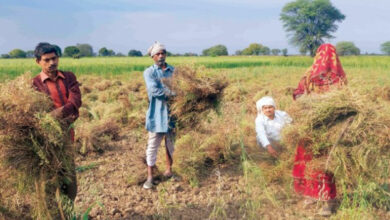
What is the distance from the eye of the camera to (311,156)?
3156mm

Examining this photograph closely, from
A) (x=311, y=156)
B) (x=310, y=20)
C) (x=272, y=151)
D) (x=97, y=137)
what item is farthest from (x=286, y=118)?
(x=310, y=20)

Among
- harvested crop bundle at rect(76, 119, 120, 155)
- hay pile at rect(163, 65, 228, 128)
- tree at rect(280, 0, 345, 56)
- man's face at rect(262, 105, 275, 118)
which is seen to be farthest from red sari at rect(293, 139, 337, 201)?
tree at rect(280, 0, 345, 56)

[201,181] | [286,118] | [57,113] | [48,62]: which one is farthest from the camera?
[201,181]

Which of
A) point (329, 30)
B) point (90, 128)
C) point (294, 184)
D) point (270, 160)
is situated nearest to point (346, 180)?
point (294, 184)

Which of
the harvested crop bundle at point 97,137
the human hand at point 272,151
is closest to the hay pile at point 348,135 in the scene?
the human hand at point 272,151

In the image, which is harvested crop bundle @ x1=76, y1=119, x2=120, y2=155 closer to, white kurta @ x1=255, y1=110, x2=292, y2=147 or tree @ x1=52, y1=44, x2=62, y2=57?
tree @ x1=52, y1=44, x2=62, y2=57

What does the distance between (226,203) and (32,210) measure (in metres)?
1.85

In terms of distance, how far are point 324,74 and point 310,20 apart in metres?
62.7

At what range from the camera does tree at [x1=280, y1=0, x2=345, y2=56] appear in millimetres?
58281

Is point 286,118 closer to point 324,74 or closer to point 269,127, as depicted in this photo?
point 269,127

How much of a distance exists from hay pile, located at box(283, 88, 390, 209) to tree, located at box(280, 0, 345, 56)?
5713 cm

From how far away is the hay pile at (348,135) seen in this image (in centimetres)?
285

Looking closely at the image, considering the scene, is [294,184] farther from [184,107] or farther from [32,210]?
[32,210]

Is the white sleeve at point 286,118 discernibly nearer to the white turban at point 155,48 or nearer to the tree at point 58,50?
the white turban at point 155,48
